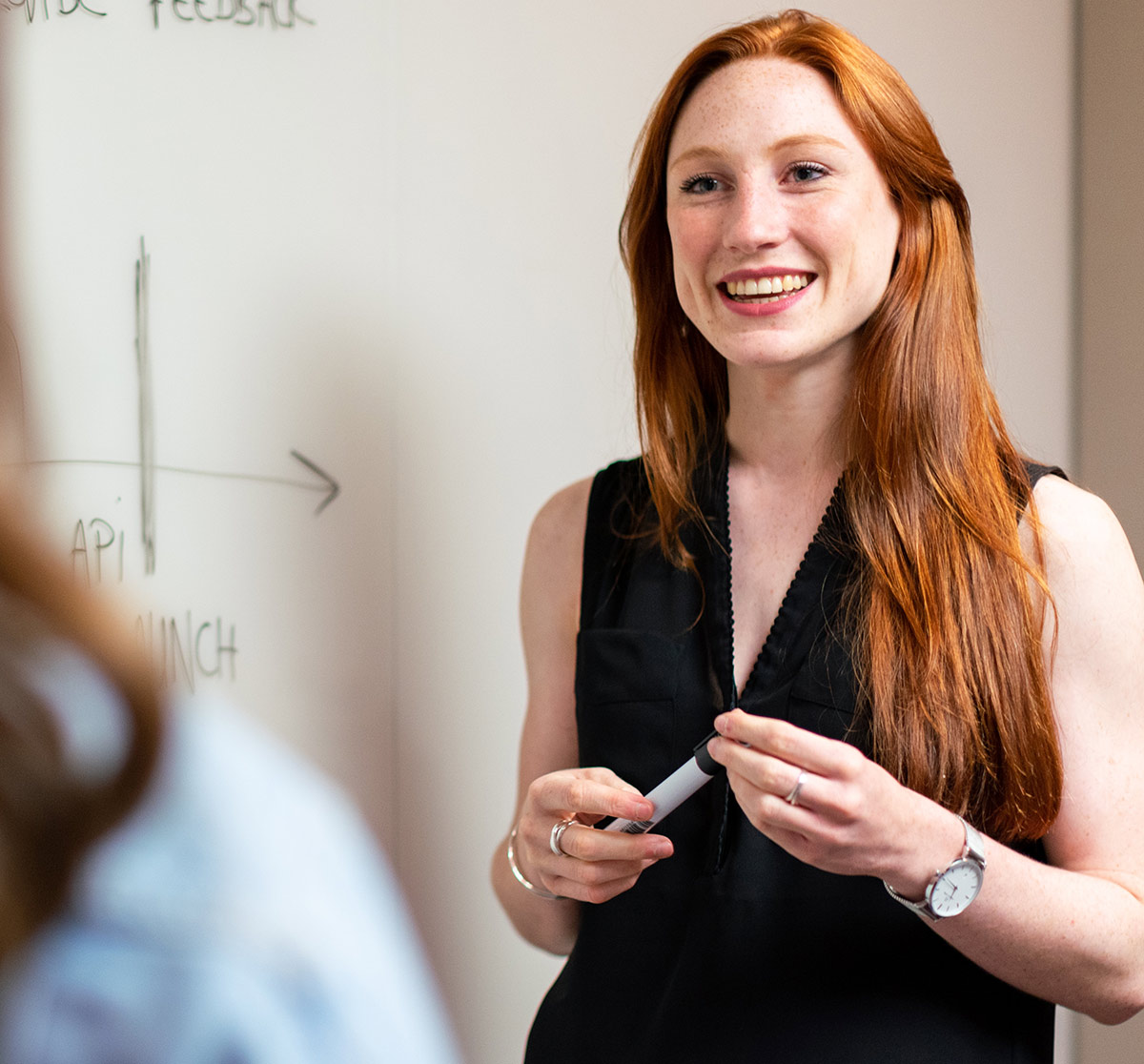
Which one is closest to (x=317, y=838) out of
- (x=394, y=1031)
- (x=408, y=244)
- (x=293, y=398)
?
(x=394, y=1031)

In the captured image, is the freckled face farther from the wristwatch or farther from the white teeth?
Answer: the wristwatch

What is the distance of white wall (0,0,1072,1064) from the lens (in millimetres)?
812

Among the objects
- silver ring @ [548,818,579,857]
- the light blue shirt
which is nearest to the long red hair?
silver ring @ [548,818,579,857]

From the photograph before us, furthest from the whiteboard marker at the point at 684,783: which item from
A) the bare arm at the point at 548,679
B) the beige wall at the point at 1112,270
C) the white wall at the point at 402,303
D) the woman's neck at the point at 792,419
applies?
the beige wall at the point at 1112,270

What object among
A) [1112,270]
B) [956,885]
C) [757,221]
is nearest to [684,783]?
[956,885]

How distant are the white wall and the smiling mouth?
1.06ft

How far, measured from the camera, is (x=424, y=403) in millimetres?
1026

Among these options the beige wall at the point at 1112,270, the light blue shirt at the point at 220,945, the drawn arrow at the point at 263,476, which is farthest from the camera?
the beige wall at the point at 1112,270

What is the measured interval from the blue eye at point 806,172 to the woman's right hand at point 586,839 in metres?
0.43

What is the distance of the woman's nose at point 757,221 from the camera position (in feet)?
2.51

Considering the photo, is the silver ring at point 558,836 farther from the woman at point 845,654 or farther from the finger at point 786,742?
the finger at point 786,742

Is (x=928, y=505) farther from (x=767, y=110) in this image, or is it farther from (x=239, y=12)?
(x=239, y=12)

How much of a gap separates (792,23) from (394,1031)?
80 centimetres

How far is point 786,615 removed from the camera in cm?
79
